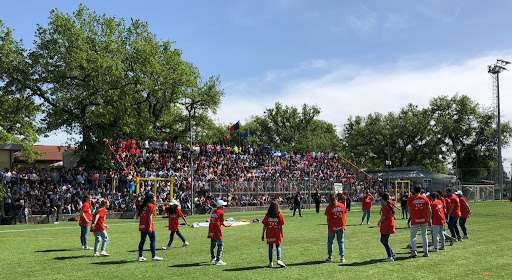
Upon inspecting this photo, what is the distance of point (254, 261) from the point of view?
1493 cm

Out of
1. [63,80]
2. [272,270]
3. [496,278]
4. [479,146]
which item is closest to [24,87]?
[63,80]

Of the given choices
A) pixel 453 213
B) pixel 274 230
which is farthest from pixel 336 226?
pixel 453 213

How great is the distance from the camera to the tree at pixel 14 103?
44438 millimetres

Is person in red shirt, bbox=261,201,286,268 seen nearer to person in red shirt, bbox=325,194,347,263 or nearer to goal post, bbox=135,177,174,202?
person in red shirt, bbox=325,194,347,263

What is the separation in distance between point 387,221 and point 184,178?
3308 centimetres

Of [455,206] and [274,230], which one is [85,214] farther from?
[455,206]

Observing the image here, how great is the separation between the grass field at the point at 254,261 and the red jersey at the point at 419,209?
1060 millimetres

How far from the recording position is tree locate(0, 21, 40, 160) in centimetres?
4444

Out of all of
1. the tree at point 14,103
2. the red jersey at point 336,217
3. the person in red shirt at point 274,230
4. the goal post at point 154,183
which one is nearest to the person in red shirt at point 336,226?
the red jersey at point 336,217

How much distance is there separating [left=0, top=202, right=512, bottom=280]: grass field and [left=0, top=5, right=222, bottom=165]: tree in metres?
26.3

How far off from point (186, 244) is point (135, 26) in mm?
37505

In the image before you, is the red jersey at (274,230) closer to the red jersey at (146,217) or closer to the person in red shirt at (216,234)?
the person in red shirt at (216,234)

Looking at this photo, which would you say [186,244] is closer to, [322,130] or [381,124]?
[381,124]

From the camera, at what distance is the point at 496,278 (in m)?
11.9
